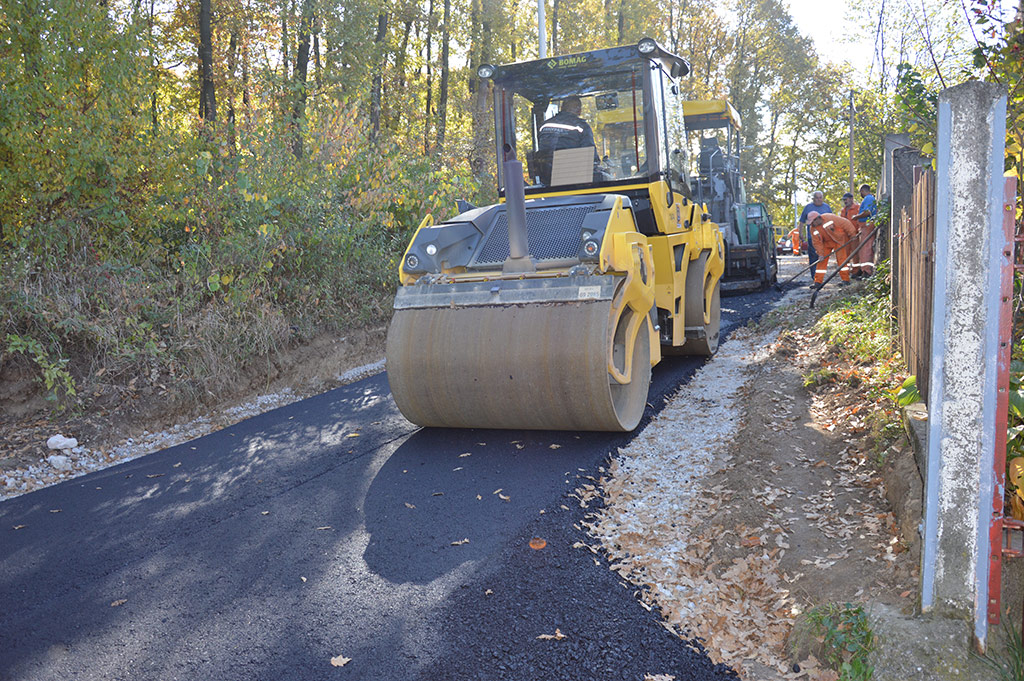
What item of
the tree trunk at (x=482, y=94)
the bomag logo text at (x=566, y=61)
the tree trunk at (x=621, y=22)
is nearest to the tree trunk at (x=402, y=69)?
the tree trunk at (x=482, y=94)

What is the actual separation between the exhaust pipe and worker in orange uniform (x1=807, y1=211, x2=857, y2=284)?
8.28 metres

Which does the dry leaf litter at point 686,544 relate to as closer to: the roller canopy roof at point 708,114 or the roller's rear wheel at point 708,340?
the roller's rear wheel at point 708,340

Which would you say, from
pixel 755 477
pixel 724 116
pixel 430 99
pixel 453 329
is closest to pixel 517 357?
pixel 453 329

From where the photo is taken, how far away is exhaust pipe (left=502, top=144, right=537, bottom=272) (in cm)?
524

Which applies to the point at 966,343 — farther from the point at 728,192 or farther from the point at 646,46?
the point at 728,192

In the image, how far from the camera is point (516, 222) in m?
5.43

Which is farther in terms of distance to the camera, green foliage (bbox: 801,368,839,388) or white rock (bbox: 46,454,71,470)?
green foliage (bbox: 801,368,839,388)

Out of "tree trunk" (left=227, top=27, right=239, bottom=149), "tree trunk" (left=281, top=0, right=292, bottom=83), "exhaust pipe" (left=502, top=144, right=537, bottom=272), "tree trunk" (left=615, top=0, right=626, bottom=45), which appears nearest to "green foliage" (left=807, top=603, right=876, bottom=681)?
"exhaust pipe" (left=502, top=144, right=537, bottom=272)

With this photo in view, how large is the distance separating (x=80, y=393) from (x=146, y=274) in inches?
63.6

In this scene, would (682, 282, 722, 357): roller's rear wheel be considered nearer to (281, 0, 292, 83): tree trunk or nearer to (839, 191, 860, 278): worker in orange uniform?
(839, 191, 860, 278): worker in orange uniform

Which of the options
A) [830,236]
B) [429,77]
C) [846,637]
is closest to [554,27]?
[429,77]

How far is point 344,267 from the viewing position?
32.6 ft

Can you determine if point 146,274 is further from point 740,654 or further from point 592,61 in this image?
point 740,654

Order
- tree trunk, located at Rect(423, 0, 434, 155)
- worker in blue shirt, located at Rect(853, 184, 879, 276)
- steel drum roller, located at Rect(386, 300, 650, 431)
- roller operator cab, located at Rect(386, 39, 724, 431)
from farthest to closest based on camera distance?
tree trunk, located at Rect(423, 0, 434, 155)
worker in blue shirt, located at Rect(853, 184, 879, 276)
roller operator cab, located at Rect(386, 39, 724, 431)
steel drum roller, located at Rect(386, 300, 650, 431)
